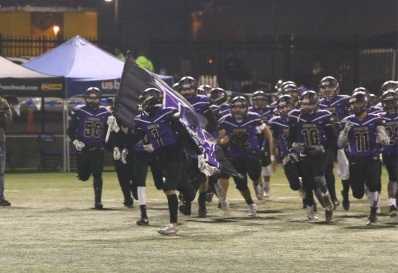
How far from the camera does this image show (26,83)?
91.6 feet

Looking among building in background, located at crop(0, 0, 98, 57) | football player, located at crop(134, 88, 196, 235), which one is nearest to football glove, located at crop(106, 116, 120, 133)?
football player, located at crop(134, 88, 196, 235)

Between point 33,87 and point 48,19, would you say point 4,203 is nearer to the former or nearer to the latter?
point 33,87

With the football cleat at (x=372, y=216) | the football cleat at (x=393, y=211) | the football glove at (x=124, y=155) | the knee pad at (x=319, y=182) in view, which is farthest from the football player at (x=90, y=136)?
the football cleat at (x=372, y=216)

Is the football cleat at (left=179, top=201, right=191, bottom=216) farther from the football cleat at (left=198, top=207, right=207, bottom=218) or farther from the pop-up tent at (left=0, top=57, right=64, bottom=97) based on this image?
the pop-up tent at (left=0, top=57, right=64, bottom=97)

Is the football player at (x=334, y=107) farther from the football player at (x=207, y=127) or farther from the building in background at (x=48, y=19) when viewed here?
the building in background at (x=48, y=19)

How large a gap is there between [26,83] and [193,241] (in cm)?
1474

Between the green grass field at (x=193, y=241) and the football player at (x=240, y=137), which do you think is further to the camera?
the football player at (x=240, y=137)

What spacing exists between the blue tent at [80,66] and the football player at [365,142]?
1237cm

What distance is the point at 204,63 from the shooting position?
35.9m

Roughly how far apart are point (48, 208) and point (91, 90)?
7.13 ft

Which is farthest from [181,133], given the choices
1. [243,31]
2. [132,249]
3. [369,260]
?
[243,31]

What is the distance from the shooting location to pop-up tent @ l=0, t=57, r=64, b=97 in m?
27.6

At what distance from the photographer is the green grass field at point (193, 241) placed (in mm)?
11953

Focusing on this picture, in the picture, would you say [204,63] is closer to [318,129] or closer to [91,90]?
[91,90]
